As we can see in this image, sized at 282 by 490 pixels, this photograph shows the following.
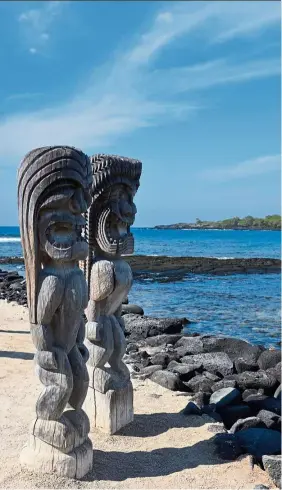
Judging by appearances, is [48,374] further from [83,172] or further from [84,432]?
[83,172]

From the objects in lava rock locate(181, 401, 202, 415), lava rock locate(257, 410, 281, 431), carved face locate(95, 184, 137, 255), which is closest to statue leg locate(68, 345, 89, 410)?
carved face locate(95, 184, 137, 255)

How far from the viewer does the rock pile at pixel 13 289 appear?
16684 millimetres

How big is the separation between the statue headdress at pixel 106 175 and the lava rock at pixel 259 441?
2475mm

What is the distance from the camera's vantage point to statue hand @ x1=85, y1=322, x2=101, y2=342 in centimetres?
550

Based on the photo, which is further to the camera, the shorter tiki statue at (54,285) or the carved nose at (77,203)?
the carved nose at (77,203)

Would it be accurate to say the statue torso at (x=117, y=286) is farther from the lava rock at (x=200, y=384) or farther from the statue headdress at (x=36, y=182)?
the lava rock at (x=200, y=384)

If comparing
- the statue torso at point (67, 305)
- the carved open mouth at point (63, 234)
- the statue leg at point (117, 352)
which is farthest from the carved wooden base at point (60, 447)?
the carved open mouth at point (63, 234)

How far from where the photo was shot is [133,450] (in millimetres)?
5176

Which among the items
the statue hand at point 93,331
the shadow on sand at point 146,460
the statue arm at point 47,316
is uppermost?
the statue arm at point 47,316

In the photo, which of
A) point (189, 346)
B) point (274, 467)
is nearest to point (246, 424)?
point (274, 467)

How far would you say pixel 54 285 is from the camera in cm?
432

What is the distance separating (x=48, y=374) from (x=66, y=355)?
0.23 meters

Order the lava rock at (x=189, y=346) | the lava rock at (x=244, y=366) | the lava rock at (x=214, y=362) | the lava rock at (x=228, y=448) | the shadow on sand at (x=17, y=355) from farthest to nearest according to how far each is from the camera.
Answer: the lava rock at (x=189, y=346) < the shadow on sand at (x=17, y=355) < the lava rock at (x=244, y=366) < the lava rock at (x=214, y=362) < the lava rock at (x=228, y=448)

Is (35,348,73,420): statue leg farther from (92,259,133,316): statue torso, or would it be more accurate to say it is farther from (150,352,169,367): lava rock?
(150,352,169,367): lava rock
